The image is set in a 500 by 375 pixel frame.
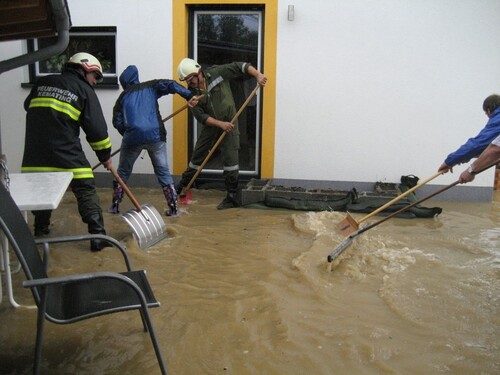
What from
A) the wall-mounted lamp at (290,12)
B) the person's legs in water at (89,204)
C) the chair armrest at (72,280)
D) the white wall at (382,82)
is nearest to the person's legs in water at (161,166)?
the person's legs in water at (89,204)

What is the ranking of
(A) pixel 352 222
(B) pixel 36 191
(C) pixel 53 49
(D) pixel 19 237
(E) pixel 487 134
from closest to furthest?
(D) pixel 19 237
(B) pixel 36 191
(C) pixel 53 49
(E) pixel 487 134
(A) pixel 352 222

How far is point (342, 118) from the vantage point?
6.97 m

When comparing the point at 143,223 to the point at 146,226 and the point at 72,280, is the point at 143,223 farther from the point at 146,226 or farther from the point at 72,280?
the point at 72,280

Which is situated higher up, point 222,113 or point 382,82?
point 382,82

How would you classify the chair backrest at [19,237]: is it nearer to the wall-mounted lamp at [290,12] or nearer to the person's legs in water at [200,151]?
the person's legs in water at [200,151]

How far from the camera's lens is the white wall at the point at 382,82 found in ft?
22.0

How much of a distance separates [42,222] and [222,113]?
257 centimetres

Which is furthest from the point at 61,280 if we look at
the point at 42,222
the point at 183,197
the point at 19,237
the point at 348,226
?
the point at 183,197

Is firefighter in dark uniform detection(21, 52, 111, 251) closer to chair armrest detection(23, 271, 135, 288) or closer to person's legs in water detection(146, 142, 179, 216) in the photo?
person's legs in water detection(146, 142, 179, 216)

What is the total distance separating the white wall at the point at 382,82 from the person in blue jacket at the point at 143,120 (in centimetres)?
182

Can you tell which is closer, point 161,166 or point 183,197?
point 161,166

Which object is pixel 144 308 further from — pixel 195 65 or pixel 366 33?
pixel 366 33

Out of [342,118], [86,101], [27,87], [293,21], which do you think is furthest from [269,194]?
[27,87]

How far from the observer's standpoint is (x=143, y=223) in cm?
492
